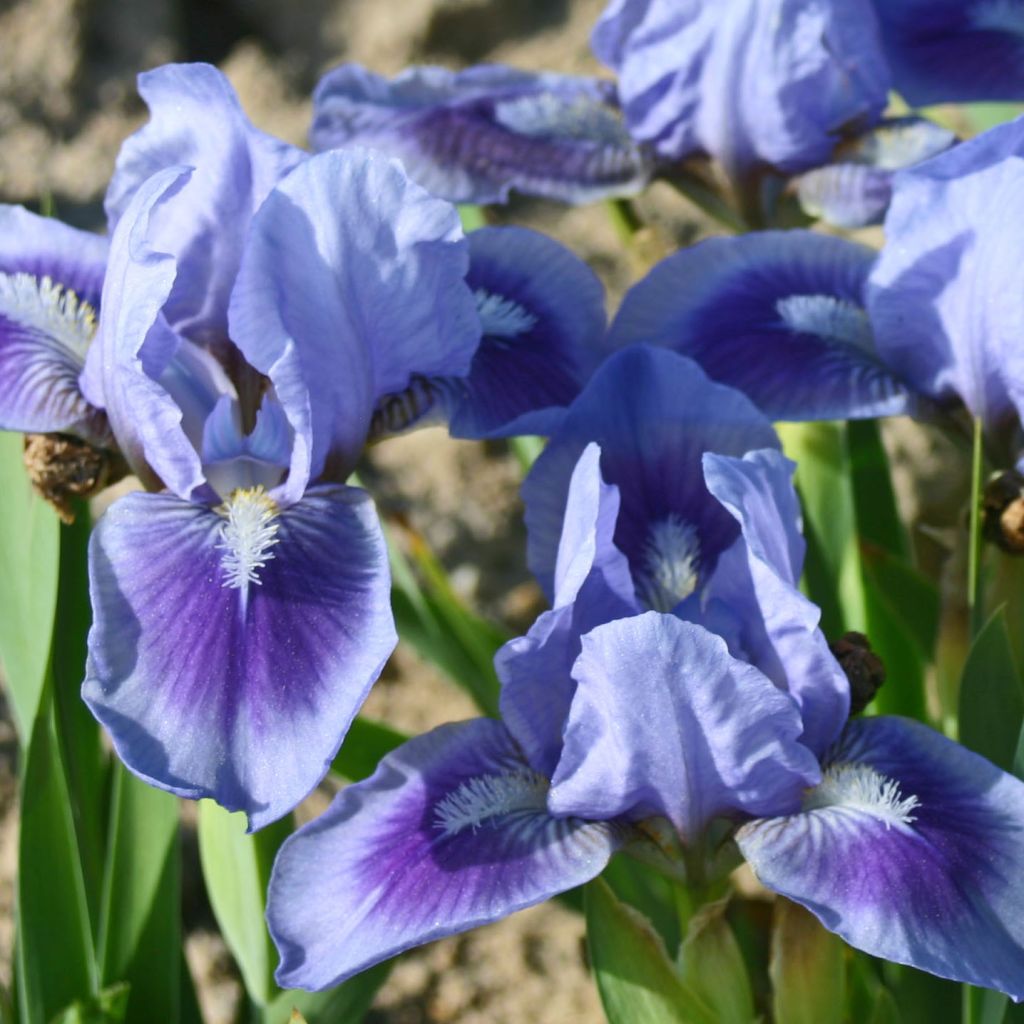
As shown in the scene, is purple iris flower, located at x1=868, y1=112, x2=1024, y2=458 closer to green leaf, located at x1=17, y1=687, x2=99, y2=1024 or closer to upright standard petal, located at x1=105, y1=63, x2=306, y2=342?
upright standard petal, located at x1=105, y1=63, x2=306, y2=342

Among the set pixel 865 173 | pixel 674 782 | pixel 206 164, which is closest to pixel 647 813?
pixel 674 782

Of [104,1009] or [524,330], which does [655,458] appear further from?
[104,1009]

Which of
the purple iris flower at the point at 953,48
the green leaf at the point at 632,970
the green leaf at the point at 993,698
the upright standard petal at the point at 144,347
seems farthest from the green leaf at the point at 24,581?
the purple iris flower at the point at 953,48

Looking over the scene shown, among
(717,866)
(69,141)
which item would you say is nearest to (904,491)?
(717,866)

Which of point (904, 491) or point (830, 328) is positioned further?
point (904, 491)

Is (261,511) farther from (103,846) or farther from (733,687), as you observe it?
(103,846)

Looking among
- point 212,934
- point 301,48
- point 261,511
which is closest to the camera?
point 261,511

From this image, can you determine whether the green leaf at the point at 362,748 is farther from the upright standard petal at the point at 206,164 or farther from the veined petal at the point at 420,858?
the upright standard petal at the point at 206,164
